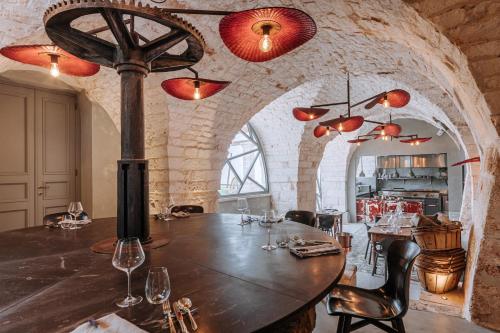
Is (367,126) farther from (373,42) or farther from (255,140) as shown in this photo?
(373,42)

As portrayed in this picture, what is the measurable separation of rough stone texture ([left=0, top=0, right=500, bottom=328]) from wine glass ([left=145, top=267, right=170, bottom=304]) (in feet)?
6.75

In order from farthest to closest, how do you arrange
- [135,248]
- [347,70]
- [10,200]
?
1. [347,70]
2. [10,200]
3. [135,248]

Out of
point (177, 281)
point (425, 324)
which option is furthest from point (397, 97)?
point (177, 281)

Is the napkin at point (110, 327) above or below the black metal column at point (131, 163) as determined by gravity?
below

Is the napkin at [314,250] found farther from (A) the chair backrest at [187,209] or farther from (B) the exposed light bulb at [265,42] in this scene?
(A) the chair backrest at [187,209]

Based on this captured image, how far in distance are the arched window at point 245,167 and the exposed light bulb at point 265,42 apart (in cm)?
509

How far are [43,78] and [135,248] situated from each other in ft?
13.7

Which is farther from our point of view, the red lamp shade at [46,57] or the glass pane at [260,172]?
the glass pane at [260,172]

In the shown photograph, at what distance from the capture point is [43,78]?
4230 mm

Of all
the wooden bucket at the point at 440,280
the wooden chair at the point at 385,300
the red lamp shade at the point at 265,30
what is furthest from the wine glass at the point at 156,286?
the wooden bucket at the point at 440,280

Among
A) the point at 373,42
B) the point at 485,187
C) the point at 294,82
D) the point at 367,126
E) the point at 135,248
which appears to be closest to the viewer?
the point at 135,248

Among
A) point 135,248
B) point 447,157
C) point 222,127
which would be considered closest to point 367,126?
point 447,157

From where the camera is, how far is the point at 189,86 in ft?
8.22

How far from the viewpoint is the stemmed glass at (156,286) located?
1055 millimetres
